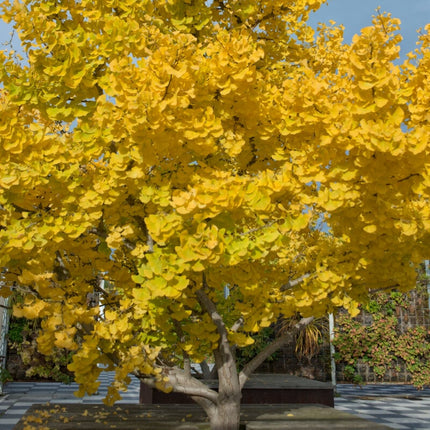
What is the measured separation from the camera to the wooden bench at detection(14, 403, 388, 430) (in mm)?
3639

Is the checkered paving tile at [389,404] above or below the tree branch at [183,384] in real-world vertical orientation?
below

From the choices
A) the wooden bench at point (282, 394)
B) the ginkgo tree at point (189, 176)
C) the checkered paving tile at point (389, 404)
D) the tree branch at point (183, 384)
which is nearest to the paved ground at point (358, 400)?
the checkered paving tile at point (389, 404)

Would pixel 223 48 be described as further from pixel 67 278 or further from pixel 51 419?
pixel 51 419

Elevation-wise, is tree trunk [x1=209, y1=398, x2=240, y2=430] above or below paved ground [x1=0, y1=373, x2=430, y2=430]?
above

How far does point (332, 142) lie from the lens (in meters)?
2.73

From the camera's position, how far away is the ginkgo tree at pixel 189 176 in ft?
8.61

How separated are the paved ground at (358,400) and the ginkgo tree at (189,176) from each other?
4.03 m

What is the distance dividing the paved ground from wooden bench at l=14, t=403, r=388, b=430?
2.37m

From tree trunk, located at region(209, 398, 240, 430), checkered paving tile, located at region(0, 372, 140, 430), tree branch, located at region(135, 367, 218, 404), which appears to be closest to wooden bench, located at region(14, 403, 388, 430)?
tree trunk, located at region(209, 398, 240, 430)

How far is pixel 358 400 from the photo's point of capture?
31.0 feet

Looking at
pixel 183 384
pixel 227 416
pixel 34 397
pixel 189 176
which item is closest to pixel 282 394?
pixel 227 416

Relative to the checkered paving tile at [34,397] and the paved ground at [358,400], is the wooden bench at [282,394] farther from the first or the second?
the checkered paving tile at [34,397]

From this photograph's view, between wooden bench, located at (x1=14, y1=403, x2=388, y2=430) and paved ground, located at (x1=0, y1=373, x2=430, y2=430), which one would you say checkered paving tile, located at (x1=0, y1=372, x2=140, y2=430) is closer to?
paved ground, located at (x1=0, y1=373, x2=430, y2=430)

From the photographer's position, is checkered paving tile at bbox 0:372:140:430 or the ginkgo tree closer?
the ginkgo tree
